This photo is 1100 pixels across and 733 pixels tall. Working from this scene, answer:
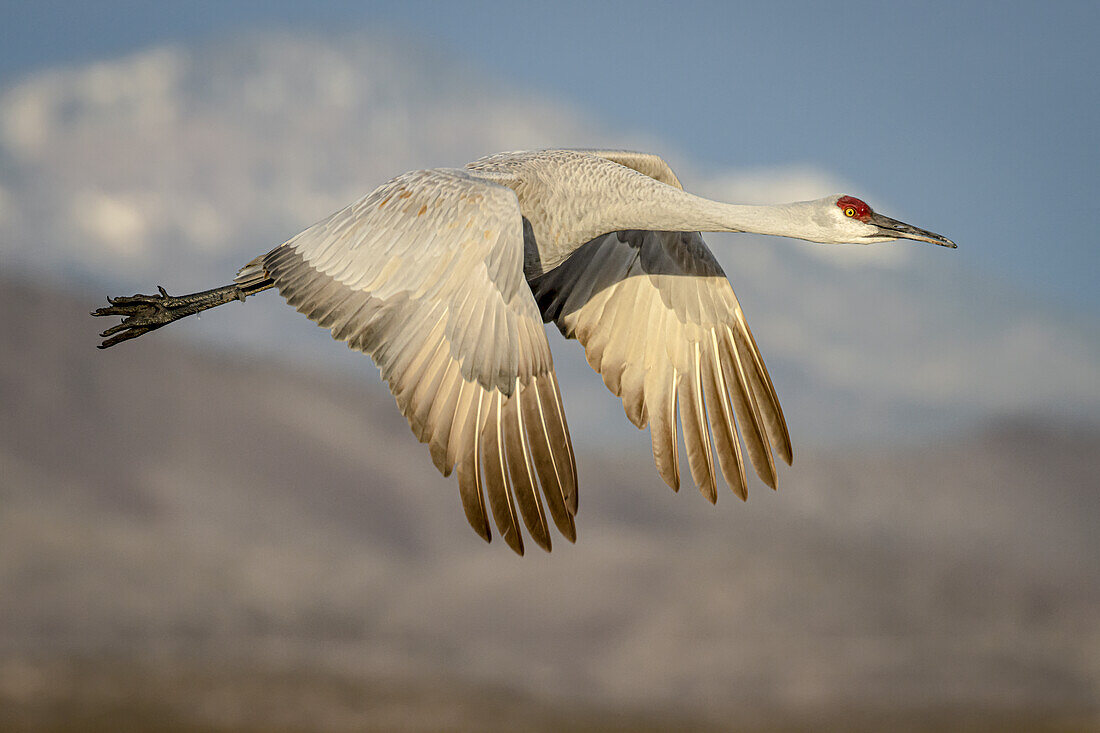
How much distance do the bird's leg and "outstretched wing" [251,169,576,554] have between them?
1720 millimetres

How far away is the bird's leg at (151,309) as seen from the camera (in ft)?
25.5

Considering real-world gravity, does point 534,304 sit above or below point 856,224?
below

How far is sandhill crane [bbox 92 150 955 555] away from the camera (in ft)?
18.6

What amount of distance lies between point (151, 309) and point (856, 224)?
17.2ft

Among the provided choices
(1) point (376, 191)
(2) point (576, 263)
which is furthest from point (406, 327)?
(2) point (576, 263)

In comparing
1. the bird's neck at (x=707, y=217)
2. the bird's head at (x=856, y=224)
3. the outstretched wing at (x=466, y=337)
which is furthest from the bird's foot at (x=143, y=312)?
the bird's head at (x=856, y=224)

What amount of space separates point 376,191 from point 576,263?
2.34 meters

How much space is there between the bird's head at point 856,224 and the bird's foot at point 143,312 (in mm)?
4720

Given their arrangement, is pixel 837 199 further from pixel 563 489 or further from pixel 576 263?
pixel 563 489

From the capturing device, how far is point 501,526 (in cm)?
543

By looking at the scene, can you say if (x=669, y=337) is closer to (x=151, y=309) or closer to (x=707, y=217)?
(x=707, y=217)

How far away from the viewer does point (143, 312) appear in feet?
25.8

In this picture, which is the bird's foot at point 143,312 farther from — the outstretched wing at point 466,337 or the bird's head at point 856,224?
the bird's head at point 856,224

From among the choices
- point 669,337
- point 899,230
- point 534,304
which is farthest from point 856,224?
point 534,304
